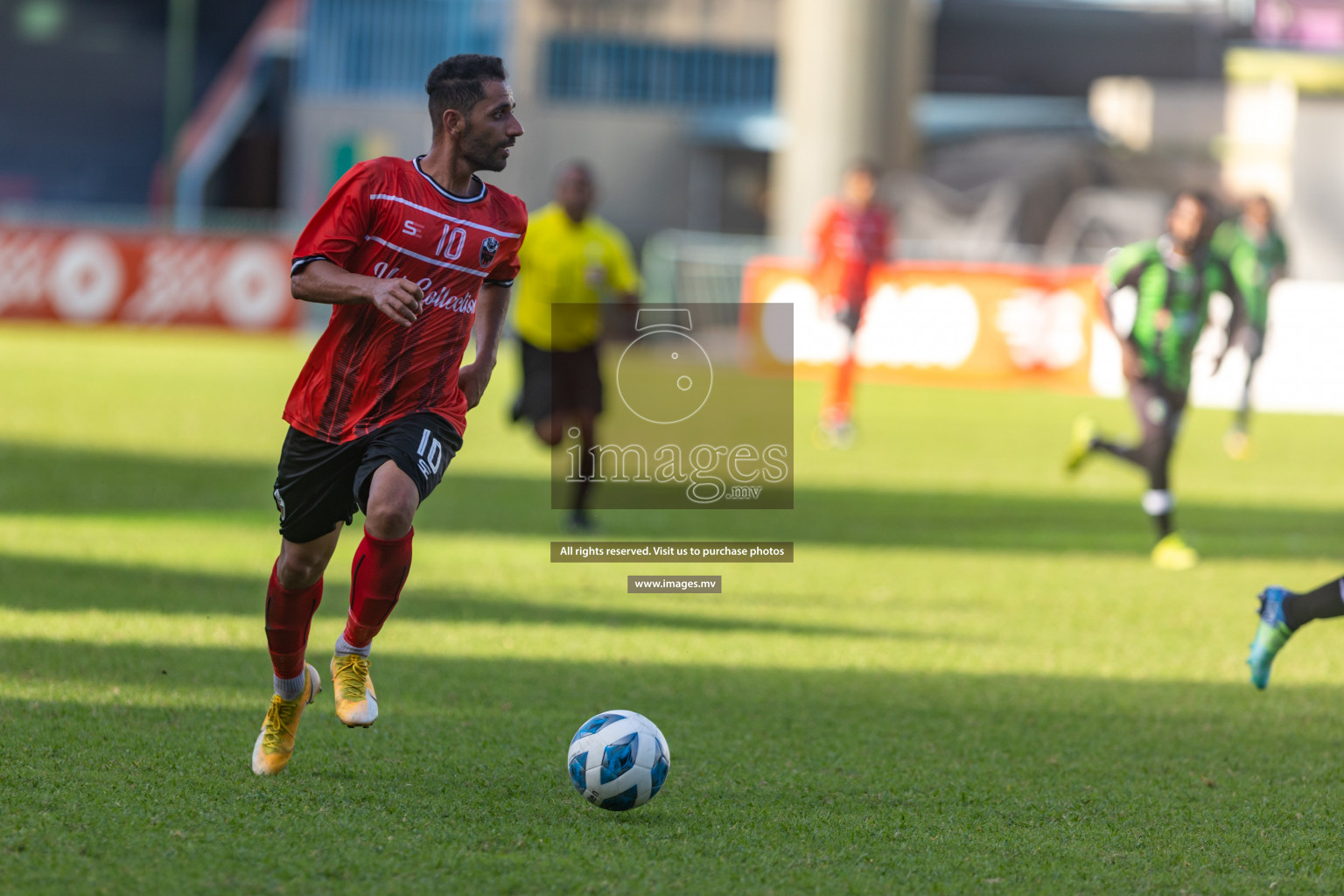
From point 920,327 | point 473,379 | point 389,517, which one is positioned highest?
point 473,379

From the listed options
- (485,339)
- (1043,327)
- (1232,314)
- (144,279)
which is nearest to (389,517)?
(485,339)

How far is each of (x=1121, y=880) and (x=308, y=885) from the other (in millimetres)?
2154

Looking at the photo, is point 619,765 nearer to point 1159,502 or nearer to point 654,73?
point 1159,502

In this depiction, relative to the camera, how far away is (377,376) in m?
5.52

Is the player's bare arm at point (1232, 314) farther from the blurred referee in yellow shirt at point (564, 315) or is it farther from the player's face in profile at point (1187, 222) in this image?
the blurred referee in yellow shirt at point (564, 315)

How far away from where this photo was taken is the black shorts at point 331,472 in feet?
17.9

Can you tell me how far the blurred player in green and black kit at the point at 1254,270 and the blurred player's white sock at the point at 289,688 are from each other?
14.0m

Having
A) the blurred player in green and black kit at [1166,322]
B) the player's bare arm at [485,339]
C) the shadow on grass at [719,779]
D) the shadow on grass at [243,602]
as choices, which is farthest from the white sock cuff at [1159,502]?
the player's bare arm at [485,339]

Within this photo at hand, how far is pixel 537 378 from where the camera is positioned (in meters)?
11.8

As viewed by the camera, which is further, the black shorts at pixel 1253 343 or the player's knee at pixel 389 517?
the black shorts at pixel 1253 343

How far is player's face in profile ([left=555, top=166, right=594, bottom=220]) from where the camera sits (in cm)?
1154

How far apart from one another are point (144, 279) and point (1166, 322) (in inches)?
832

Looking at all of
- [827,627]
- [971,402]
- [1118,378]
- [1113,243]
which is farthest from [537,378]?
[1113,243]

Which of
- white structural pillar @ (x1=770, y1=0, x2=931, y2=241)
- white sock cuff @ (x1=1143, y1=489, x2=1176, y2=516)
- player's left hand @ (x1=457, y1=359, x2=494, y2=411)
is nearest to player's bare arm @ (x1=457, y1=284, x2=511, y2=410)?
player's left hand @ (x1=457, y1=359, x2=494, y2=411)
